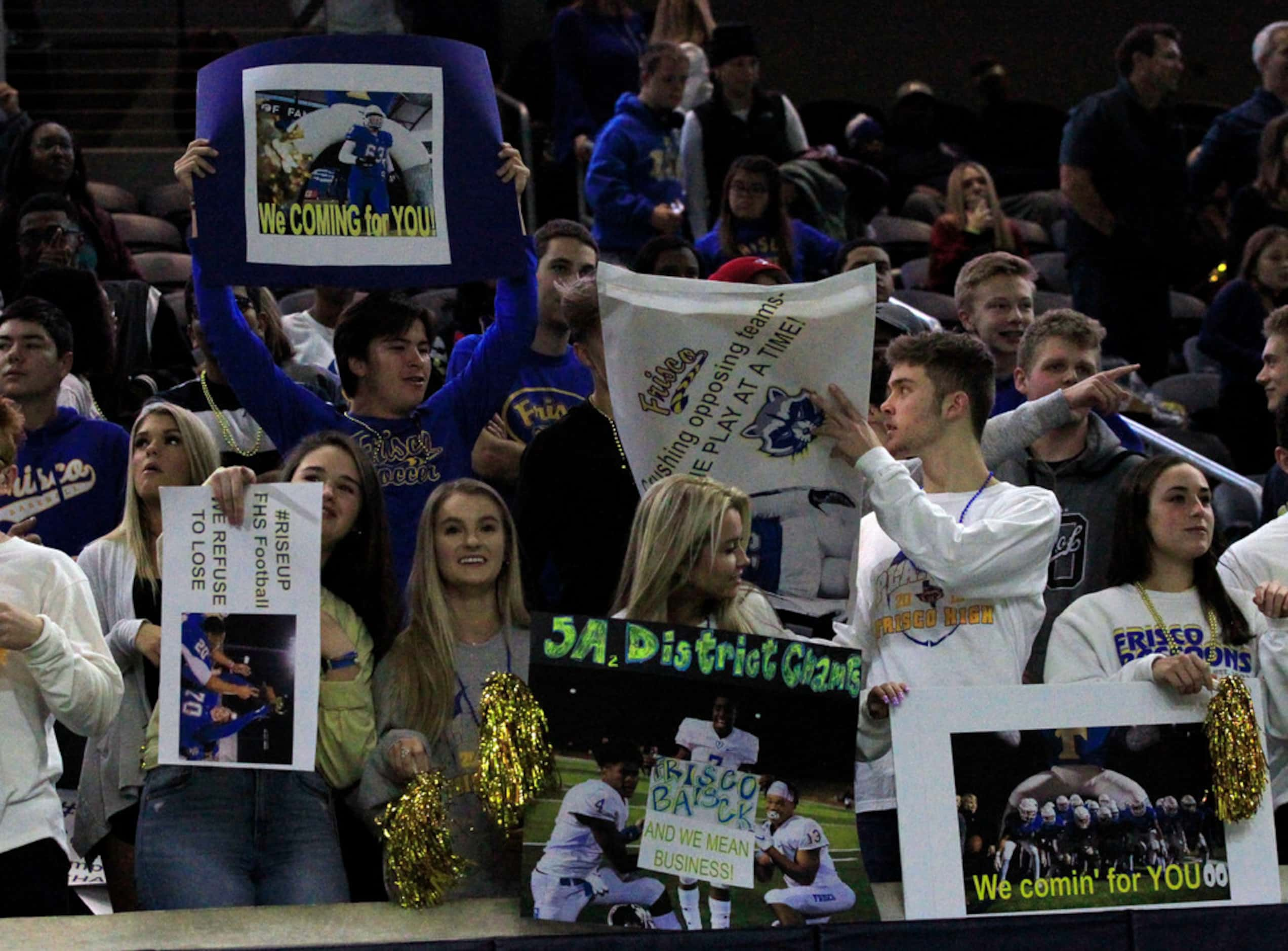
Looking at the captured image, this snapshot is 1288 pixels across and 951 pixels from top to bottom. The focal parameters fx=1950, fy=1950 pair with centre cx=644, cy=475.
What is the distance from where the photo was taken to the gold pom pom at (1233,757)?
3.67 meters

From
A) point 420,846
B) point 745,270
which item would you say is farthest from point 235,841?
point 745,270

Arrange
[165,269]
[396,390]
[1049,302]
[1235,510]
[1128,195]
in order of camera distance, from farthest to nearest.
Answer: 1. [1049,302]
2. [165,269]
3. [1128,195]
4. [1235,510]
5. [396,390]

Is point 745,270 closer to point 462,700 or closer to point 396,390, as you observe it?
point 396,390

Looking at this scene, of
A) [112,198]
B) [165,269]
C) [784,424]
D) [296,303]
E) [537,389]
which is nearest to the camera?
[784,424]

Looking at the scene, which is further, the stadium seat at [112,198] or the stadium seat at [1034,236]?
the stadium seat at [1034,236]

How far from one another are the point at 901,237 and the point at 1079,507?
5.76m

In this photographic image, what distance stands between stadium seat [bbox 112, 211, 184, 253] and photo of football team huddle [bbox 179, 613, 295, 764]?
5.55 meters

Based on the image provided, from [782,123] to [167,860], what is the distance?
5.78m

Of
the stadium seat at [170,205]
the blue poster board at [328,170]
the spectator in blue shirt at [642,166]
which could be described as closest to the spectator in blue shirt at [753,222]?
the spectator in blue shirt at [642,166]

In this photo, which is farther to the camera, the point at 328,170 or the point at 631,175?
the point at 631,175

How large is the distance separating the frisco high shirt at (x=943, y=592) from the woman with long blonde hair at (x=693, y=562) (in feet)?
0.86

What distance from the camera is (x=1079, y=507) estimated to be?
4527mm

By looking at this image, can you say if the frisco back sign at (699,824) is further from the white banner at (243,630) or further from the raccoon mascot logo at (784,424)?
the raccoon mascot logo at (784,424)

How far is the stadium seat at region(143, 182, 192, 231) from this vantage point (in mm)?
9461
